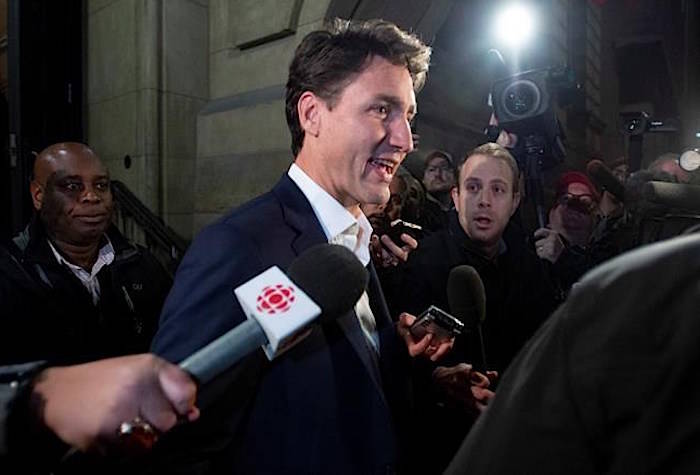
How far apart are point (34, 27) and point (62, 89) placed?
0.60 m

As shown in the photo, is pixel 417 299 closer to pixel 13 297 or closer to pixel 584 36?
pixel 13 297

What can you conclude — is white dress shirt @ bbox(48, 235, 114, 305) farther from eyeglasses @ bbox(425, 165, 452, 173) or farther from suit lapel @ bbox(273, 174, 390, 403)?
eyeglasses @ bbox(425, 165, 452, 173)

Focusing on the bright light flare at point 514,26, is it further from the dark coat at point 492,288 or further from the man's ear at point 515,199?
the dark coat at point 492,288

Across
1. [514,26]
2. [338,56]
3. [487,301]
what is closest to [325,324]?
[338,56]

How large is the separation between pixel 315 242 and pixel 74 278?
155 cm

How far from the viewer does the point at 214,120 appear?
499cm

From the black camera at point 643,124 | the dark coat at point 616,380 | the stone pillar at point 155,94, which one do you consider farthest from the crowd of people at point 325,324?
the stone pillar at point 155,94

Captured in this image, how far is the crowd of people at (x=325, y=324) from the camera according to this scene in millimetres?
606

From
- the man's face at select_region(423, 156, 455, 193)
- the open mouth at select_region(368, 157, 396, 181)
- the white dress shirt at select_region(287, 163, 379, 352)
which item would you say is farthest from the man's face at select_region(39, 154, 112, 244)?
the man's face at select_region(423, 156, 455, 193)

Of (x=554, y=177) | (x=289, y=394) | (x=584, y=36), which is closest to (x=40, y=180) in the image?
(x=289, y=394)

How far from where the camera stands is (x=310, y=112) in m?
1.59

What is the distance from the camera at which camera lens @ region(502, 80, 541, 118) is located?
2756mm

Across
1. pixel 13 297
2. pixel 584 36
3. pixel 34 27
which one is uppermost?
pixel 584 36

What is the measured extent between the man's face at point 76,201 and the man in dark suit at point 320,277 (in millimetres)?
1390
